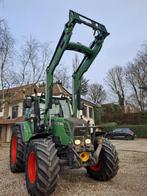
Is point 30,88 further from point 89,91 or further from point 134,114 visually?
point 89,91

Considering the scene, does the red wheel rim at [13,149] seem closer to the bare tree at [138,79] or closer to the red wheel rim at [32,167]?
the red wheel rim at [32,167]

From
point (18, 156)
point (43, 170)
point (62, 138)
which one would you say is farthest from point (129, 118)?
point (43, 170)

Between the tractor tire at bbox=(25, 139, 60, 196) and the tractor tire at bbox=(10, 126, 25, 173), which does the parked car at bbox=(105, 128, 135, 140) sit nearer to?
the tractor tire at bbox=(10, 126, 25, 173)

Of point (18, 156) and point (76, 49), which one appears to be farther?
point (18, 156)

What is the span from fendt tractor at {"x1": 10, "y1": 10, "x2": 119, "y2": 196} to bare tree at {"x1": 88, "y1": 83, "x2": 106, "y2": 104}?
48941 millimetres

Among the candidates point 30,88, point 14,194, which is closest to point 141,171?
point 14,194

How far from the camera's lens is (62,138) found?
6.65 m

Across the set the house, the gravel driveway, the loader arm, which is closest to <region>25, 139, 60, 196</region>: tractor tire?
the gravel driveway

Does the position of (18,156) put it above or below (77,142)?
below

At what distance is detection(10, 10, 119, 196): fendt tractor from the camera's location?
5613 mm

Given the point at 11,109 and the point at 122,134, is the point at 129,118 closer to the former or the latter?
the point at 122,134

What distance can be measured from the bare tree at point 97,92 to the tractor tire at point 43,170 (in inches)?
2014

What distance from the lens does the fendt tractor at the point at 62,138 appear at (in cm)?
561

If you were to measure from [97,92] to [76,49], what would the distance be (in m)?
50.7
